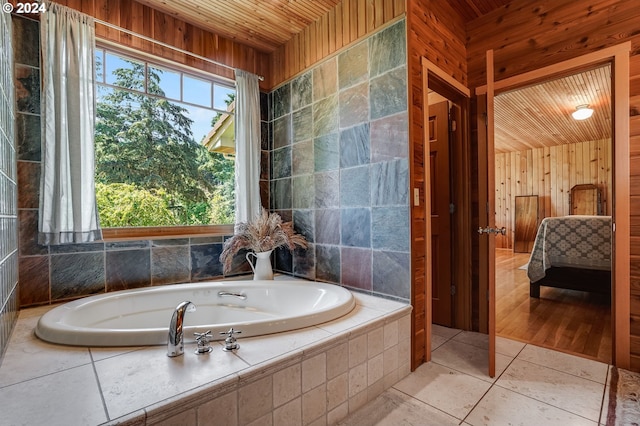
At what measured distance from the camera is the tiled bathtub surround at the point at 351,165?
1948mm

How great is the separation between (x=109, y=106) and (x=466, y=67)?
2809 mm

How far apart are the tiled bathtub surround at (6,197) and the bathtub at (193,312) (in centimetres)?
16

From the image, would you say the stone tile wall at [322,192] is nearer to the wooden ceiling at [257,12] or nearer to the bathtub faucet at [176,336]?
the wooden ceiling at [257,12]

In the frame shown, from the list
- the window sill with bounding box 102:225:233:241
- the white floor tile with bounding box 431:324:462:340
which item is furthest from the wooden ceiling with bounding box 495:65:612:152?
the window sill with bounding box 102:225:233:241

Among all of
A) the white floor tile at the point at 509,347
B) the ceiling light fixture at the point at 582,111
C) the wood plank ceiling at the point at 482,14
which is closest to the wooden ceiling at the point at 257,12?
the wood plank ceiling at the point at 482,14

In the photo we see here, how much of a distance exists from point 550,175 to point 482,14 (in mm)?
6164

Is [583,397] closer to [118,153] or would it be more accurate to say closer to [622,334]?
[622,334]

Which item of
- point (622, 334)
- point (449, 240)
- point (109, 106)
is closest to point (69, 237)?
point (109, 106)

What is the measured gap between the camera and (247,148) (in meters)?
2.70

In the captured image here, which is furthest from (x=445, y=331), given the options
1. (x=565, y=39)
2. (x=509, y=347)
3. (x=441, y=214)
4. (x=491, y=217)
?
(x=565, y=39)

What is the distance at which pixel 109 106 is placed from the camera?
86.7 inches

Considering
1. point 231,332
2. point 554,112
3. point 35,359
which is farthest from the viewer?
point 554,112

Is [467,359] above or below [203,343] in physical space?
below

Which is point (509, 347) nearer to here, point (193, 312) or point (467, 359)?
point (467, 359)
